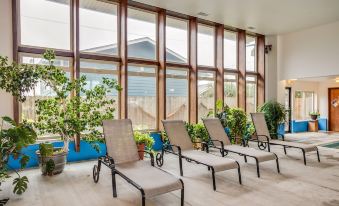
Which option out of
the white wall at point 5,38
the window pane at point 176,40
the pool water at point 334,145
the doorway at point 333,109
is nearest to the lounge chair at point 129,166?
the white wall at point 5,38

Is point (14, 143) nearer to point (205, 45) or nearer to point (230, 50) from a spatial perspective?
point (205, 45)

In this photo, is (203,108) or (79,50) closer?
(79,50)

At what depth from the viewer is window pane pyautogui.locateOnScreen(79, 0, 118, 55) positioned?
19.4 feet

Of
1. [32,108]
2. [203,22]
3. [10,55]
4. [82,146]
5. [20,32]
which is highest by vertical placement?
[203,22]

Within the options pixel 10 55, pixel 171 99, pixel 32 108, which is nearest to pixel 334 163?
pixel 171 99

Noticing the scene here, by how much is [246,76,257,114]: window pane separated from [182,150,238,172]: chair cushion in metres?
5.07

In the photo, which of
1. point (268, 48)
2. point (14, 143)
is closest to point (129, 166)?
point (14, 143)

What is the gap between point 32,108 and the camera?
17.4 feet

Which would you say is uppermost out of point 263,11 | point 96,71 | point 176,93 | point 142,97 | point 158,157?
point 263,11

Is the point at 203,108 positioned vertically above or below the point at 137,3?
below

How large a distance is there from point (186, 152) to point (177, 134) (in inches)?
19.4

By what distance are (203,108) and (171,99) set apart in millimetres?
1286

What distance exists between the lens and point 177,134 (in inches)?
204

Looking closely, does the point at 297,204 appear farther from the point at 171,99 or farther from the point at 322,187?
the point at 171,99
